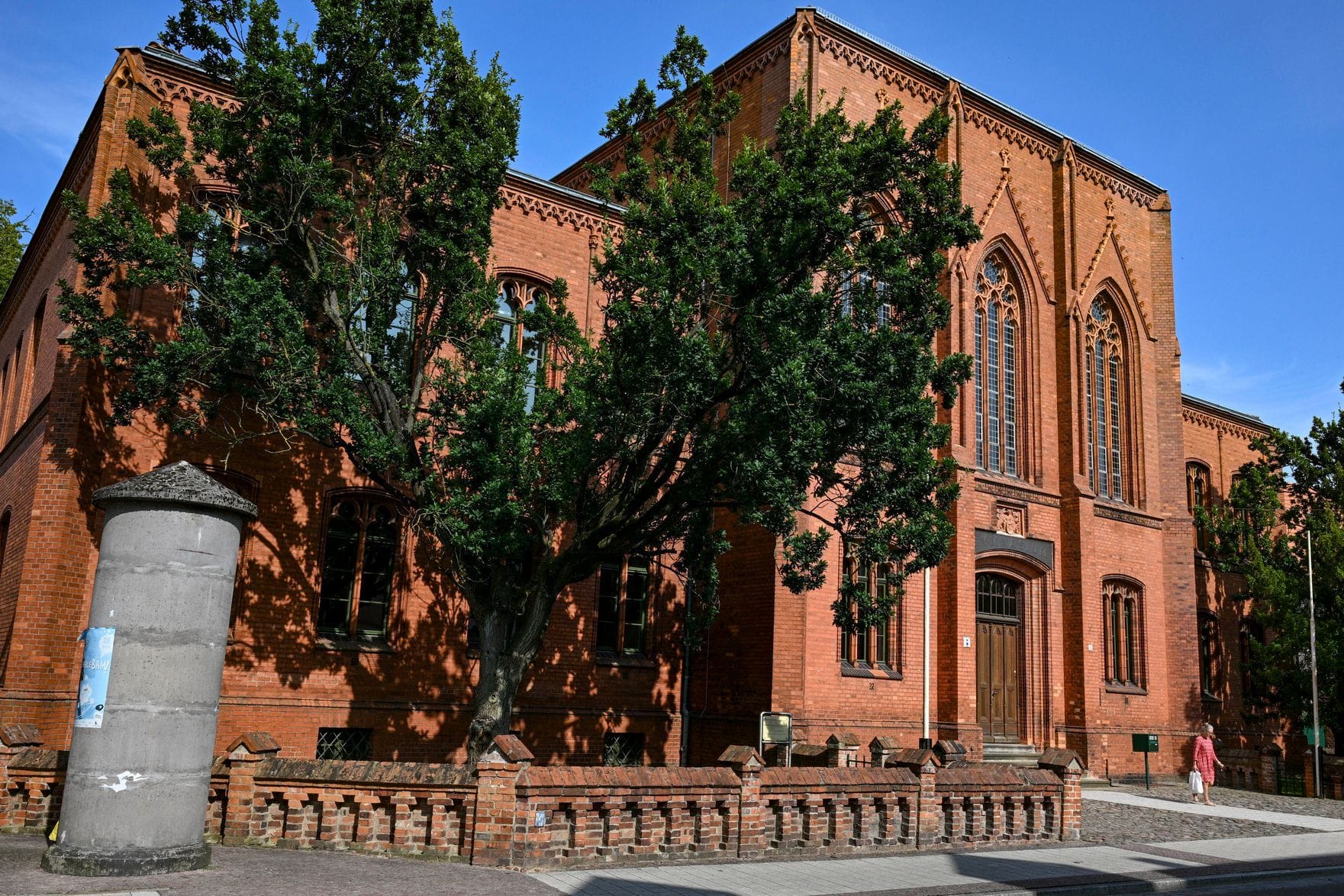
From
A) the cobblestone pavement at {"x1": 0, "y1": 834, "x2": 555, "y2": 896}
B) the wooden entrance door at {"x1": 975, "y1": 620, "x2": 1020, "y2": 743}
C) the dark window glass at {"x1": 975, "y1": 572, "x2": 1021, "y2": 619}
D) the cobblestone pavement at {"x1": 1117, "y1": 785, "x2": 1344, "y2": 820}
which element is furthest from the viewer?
the dark window glass at {"x1": 975, "y1": 572, "x2": 1021, "y2": 619}

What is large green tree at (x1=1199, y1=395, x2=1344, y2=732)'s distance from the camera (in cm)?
2567

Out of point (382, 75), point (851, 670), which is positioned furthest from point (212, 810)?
point (851, 670)

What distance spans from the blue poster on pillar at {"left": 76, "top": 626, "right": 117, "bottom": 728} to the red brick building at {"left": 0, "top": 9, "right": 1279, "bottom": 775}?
18.2 feet

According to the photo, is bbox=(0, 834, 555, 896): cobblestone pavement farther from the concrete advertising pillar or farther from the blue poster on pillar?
the blue poster on pillar

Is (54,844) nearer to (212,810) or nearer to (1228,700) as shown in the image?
(212,810)

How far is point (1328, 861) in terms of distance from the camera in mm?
13250

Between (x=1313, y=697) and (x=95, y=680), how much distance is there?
2451 centimetres

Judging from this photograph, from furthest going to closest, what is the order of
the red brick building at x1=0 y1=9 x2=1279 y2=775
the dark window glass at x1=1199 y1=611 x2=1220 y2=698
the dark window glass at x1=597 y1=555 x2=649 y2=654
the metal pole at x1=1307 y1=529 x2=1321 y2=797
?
1. the dark window glass at x1=1199 y1=611 x2=1220 y2=698
2. the metal pole at x1=1307 y1=529 x2=1321 y2=797
3. the dark window glass at x1=597 y1=555 x2=649 y2=654
4. the red brick building at x1=0 y1=9 x2=1279 y2=775

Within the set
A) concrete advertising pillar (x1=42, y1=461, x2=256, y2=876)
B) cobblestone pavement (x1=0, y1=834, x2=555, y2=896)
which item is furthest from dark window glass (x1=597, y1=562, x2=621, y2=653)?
concrete advertising pillar (x1=42, y1=461, x2=256, y2=876)

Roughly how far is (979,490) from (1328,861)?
980 centimetres

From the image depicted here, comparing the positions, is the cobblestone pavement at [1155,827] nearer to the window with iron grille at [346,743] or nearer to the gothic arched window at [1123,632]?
the gothic arched window at [1123,632]

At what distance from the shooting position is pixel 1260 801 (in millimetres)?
21297

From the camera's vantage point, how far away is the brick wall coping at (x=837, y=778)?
11.7m

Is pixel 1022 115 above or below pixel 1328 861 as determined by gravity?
above
